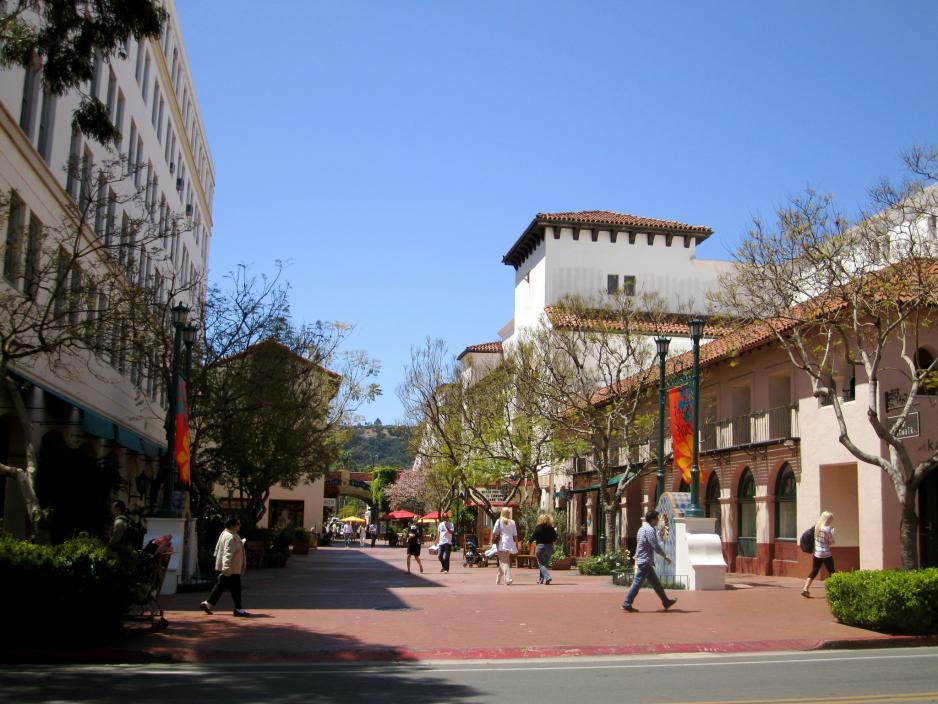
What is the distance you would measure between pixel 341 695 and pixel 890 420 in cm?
1902

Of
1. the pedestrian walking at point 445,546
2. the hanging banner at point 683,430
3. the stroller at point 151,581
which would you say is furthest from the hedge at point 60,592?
the pedestrian walking at point 445,546

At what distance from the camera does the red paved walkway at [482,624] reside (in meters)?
13.0

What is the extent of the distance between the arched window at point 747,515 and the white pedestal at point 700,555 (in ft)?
34.9

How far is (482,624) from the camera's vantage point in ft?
51.2

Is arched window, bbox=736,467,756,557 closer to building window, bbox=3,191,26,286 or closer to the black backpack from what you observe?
the black backpack

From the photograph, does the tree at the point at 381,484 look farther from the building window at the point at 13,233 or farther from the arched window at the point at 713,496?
the building window at the point at 13,233

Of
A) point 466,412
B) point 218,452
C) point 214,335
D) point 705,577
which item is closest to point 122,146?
point 214,335

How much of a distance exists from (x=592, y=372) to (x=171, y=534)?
1932cm

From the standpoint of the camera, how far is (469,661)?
490 inches

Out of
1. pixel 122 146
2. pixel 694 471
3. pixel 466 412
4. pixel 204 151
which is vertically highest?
pixel 204 151

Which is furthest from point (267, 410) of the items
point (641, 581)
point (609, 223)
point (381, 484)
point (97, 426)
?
point (381, 484)

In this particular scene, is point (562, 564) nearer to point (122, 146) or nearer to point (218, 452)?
point (218, 452)

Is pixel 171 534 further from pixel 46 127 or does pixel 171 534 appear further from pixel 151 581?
pixel 46 127

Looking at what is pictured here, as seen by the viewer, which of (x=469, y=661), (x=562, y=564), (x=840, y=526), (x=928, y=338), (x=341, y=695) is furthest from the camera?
(x=562, y=564)
